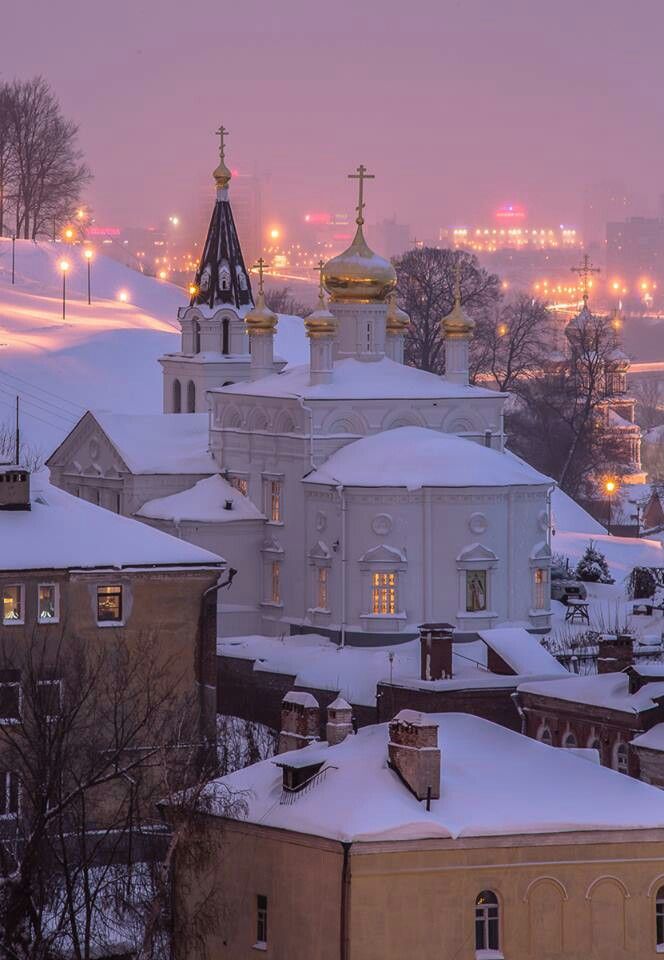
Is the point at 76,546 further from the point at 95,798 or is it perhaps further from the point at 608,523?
the point at 608,523

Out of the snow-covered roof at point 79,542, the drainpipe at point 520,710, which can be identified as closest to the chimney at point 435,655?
the drainpipe at point 520,710

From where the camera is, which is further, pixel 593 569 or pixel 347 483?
pixel 593 569

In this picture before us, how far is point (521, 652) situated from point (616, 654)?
236 centimetres

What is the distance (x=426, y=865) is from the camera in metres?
36.4

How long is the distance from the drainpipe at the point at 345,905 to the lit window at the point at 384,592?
20975mm

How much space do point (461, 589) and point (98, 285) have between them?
52837 millimetres

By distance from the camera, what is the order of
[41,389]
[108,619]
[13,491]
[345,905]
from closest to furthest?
[345,905], [108,619], [13,491], [41,389]

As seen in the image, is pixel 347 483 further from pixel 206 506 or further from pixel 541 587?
pixel 541 587

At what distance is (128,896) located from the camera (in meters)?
37.6

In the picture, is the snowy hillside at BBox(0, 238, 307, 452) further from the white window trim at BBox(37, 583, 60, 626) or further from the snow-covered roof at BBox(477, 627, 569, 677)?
the white window trim at BBox(37, 583, 60, 626)

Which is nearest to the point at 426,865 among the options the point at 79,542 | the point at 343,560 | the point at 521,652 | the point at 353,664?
the point at 79,542

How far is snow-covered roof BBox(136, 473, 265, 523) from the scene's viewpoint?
6009cm

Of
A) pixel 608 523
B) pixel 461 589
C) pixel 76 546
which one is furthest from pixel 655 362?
pixel 76 546

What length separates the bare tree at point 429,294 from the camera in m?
93.9
